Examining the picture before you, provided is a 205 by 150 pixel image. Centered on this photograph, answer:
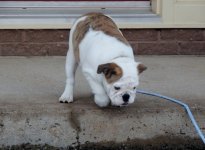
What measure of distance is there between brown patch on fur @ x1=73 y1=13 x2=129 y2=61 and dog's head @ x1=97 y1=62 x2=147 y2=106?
469 millimetres

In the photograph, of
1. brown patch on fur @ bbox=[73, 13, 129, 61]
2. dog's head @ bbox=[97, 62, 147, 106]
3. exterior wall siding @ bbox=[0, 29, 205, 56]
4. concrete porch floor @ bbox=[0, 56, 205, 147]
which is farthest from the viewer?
exterior wall siding @ bbox=[0, 29, 205, 56]

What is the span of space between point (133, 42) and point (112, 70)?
3005 millimetres

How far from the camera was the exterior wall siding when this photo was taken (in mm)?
7117

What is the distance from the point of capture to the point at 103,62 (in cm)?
445

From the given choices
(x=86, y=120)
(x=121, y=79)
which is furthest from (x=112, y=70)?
(x=86, y=120)

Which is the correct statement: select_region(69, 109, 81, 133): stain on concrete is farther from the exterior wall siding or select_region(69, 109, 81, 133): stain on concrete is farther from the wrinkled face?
the exterior wall siding

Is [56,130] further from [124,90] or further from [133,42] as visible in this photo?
[133,42]

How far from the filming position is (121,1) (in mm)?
7438

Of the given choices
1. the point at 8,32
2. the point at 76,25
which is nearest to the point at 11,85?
the point at 76,25

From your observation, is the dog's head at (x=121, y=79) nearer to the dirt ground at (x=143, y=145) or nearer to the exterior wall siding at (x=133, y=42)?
the dirt ground at (x=143, y=145)

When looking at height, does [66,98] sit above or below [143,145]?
above

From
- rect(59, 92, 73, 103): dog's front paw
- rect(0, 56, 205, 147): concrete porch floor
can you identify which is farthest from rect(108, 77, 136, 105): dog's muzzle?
rect(59, 92, 73, 103): dog's front paw

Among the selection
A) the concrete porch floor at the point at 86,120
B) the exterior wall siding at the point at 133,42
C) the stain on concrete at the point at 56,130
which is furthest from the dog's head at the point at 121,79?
the exterior wall siding at the point at 133,42

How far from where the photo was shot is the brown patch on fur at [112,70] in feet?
13.9
